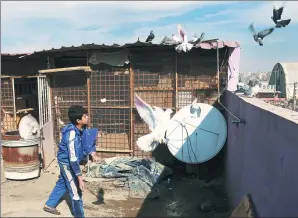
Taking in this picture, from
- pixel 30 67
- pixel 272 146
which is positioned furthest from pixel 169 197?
pixel 30 67

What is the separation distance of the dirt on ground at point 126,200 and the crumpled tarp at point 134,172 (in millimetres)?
172

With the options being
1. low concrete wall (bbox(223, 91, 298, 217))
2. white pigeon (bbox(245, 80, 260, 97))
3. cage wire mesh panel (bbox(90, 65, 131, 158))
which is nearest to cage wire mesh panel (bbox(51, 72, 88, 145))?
cage wire mesh panel (bbox(90, 65, 131, 158))

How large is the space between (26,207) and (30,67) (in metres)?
4.51

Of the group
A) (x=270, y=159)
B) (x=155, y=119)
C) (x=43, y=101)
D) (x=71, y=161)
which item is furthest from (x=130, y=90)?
(x=270, y=159)

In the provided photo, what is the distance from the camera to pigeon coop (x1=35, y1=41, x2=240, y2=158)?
7.56 meters

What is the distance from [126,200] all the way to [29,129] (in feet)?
11.1

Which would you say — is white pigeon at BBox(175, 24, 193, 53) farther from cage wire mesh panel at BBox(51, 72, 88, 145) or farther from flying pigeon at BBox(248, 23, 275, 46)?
cage wire mesh panel at BBox(51, 72, 88, 145)

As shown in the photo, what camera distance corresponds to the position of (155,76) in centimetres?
771

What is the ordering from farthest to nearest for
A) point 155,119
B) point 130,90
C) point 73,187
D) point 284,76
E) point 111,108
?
point 284,76 → point 111,108 → point 130,90 → point 155,119 → point 73,187

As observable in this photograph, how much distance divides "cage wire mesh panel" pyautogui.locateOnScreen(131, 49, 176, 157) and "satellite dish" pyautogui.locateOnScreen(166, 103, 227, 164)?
2.85 feet

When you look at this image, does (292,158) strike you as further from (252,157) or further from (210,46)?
(210,46)

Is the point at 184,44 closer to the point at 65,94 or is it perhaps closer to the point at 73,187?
the point at 65,94

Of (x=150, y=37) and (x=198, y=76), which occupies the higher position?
(x=150, y=37)

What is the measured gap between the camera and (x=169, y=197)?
21.2 feet
